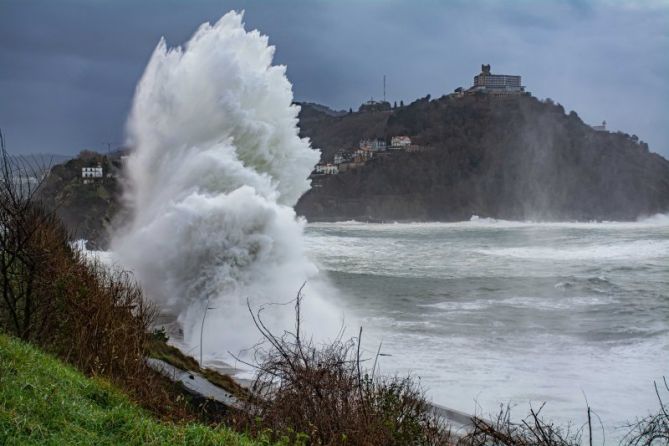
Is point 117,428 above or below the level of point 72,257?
below

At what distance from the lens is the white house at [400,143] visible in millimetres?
139125

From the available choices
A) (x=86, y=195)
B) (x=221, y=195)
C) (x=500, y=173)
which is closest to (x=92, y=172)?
(x=86, y=195)

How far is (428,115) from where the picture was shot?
482ft

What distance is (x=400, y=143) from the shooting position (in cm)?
14025

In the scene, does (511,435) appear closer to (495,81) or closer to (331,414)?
(331,414)

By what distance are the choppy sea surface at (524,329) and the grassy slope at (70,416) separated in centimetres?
595

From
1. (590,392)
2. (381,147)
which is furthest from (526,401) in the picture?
(381,147)

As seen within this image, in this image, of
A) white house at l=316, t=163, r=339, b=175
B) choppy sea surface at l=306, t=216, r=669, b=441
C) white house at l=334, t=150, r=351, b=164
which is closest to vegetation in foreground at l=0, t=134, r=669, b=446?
choppy sea surface at l=306, t=216, r=669, b=441

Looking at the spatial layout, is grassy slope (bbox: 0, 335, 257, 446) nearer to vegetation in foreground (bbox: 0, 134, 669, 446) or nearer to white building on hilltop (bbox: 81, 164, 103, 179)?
vegetation in foreground (bbox: 0, 134, 669, 446)

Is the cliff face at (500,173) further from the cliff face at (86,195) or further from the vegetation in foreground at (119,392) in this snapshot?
the vegetation in foreground at (119,392)

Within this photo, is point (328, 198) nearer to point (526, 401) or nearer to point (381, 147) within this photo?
point (381, 147)

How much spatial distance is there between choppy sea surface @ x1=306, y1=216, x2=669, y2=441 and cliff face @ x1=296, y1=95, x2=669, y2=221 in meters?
79.6

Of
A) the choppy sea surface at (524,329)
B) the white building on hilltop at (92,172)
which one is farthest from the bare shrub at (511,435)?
the white building on hilltop at (92,172)

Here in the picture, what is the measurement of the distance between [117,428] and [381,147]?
5550 inches
